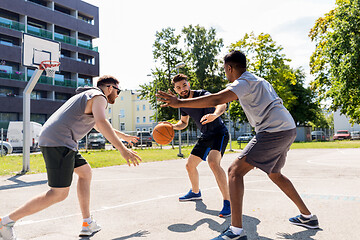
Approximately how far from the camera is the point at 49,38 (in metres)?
40.3

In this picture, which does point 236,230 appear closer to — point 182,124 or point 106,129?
point 106,129

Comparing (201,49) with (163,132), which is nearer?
(163,132)

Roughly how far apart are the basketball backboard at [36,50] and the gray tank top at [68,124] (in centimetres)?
869

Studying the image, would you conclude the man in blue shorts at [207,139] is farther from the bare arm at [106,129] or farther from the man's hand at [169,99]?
the bare arm at [106,129]

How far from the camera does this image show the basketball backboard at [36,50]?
36.3 ft

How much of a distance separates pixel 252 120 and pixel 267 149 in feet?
1.39

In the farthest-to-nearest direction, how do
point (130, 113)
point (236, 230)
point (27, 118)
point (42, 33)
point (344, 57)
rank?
1. point (130, 113)
2. point (42, 33)
3. point (344, 57)
4. point (27, 118)
5. point (236, 230)

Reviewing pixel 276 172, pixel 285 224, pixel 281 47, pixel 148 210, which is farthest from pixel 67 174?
pixel 281 47

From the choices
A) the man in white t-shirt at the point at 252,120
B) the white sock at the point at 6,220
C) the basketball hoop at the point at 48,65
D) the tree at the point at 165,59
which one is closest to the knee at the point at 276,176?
the man in white t-shirt at the point at 252,120

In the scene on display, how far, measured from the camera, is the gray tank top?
3416 mm

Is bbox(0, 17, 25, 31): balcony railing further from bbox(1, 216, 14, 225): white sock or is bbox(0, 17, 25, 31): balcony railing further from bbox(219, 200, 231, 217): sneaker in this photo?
bbox(219, 200, 231, 217): sneaker

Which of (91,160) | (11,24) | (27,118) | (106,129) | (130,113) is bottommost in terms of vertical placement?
(91,160)

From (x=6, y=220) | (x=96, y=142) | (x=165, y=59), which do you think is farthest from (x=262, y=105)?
(x=165, y=59)

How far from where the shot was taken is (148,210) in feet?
16.0
